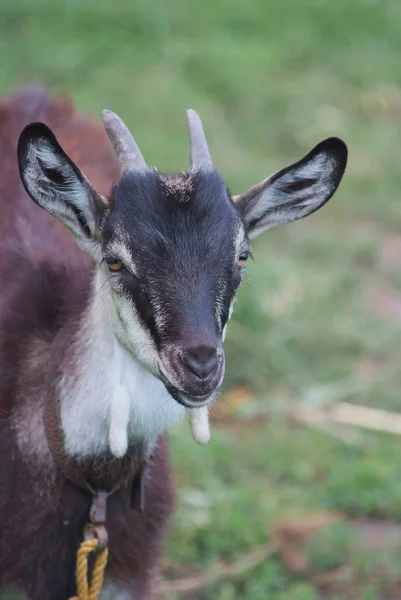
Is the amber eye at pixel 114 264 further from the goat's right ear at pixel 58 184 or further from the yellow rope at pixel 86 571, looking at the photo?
the yellow rope at pixel 86 571

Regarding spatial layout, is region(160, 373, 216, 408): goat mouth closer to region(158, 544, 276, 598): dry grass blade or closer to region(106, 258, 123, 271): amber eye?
region(106, 258, 123, 271): amber eye

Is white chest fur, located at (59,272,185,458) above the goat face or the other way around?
the other way around

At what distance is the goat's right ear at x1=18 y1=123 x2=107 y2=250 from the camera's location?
12.4 feet

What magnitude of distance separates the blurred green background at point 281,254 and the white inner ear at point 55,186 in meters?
1.93

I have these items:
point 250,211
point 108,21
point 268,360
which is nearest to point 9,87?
point 108,21

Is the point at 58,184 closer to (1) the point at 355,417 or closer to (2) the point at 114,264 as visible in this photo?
(2) the point at 114,264

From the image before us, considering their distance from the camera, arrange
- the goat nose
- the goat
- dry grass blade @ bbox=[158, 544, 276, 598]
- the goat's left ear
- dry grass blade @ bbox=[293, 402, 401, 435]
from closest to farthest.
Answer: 1. the goat nose
2. the goat
3. the goat's left ear
4. dry grass blade @ bbox=[158, 544, 276, 598]
5. dry grass blade @ bbox=[293, 402, 401, 435]

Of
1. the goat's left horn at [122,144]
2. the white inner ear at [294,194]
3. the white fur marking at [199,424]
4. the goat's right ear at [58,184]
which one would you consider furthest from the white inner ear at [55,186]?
the white fur marking at [199,424]

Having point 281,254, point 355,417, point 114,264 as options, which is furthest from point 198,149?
point 281,254

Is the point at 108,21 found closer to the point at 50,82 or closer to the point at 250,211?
the point at 50,82

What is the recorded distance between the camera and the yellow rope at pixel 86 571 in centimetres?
409

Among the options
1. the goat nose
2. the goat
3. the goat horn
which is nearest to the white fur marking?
the goat

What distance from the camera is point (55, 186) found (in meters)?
3.89

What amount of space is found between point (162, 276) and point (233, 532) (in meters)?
2.15
